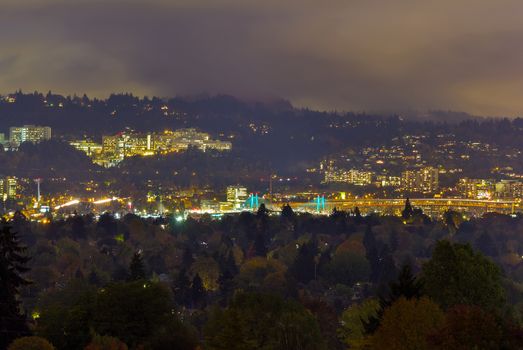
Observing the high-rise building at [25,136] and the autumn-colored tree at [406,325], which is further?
the high-rise building at [25,136]

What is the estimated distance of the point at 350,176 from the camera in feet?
630

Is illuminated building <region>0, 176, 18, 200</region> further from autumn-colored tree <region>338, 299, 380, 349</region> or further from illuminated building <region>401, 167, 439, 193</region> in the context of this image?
autumn-colored tree <region>338, 299, 380, 349</region>

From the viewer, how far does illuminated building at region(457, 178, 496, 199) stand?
164250 millimetres

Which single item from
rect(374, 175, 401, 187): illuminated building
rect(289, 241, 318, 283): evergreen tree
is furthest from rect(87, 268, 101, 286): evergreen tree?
rect(374, 175, 401, 187): illuminated building

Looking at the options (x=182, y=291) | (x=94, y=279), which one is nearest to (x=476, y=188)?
(x=182, y=291)

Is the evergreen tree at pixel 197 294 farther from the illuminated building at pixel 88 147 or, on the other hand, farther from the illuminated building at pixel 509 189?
the illuminated building at pixel 88 147

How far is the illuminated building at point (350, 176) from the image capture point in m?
188

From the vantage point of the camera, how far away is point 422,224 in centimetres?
10819

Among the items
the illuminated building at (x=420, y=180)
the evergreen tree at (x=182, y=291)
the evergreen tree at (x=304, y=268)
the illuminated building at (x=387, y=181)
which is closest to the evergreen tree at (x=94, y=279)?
the evergreen tree at (x=182, y=291)

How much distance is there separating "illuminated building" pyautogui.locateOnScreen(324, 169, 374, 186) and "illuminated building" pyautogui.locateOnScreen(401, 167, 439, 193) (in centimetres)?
610

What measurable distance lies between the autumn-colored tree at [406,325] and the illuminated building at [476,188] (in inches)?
5545

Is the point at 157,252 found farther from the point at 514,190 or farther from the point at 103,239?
the point at 514,190

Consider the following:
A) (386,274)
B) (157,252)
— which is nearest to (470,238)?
(157,252)

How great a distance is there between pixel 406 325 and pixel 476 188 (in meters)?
151
